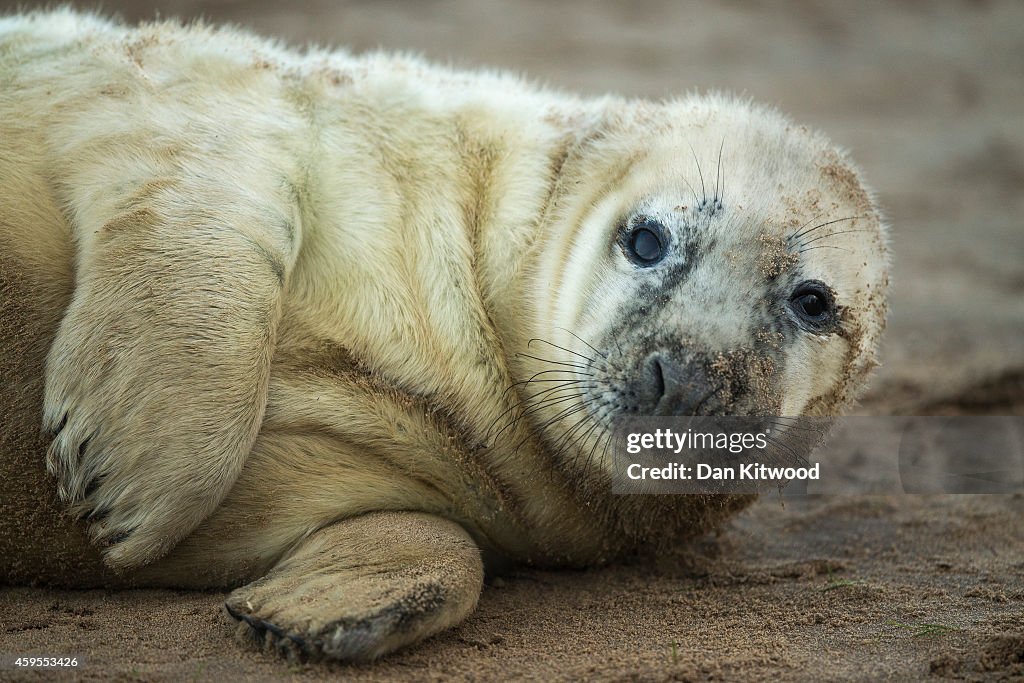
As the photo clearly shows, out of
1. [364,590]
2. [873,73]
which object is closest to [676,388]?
[364,590]

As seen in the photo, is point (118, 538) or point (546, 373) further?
point (546, 373)

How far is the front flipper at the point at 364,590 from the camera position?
253cm

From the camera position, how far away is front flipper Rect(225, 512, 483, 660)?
2.53 metres

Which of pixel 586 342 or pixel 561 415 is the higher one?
pixel 586 342

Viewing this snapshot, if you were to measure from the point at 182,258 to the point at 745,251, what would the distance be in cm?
159

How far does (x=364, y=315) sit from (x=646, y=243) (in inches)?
34.4

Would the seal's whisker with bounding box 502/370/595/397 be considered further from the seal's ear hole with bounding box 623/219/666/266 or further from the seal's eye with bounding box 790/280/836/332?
the seal's eye with bounding box 790/280/836/332

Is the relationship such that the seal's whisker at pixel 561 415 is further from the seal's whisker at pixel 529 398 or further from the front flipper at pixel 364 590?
the front flipper at pixel 364 590

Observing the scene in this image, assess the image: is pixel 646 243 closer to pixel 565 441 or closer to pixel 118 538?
pixel 565 441

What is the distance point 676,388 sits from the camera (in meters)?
2.70

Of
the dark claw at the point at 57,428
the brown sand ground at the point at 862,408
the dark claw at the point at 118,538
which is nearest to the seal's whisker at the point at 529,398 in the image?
the brown sand ground at the point at 862,408

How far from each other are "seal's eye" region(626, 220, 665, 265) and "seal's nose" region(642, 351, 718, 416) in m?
0.44

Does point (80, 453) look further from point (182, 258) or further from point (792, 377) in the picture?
point (792, 377)

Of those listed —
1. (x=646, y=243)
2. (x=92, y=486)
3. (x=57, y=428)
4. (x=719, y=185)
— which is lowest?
(x=92, y=486)
